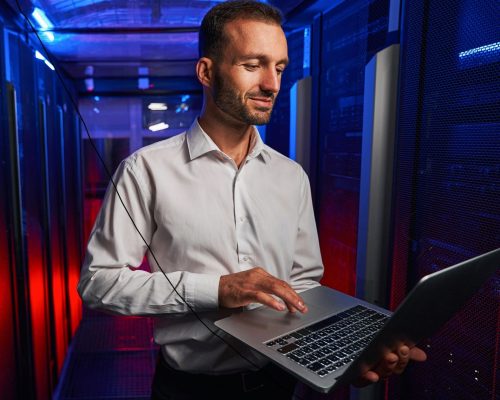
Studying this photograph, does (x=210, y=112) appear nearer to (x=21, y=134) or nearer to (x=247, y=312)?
(x=247, y=312)

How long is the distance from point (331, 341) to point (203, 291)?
12.4 inches

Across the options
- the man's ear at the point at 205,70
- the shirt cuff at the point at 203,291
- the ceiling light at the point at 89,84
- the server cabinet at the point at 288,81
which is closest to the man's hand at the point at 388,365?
the shirt cuff at the point at 203,291

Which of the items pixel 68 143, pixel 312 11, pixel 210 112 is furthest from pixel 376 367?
pixel 68 143

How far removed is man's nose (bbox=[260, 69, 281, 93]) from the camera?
108 centimetres

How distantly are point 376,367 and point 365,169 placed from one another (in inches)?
27.2

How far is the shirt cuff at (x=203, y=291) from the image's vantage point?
994 millimetres

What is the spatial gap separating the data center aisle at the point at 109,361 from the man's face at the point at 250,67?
2313mm

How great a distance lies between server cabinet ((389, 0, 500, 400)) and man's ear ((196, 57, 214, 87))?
0.57 metres

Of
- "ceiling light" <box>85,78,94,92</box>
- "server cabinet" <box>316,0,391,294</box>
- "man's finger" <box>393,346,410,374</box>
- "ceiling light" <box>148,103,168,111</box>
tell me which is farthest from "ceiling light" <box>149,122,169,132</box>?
"man's finger" <box>393,346,410,374</box>

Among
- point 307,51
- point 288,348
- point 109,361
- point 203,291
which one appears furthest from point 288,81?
point 109,361

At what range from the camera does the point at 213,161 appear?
1.20 meters

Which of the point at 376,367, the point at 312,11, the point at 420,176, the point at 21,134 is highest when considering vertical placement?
the point at 312,11

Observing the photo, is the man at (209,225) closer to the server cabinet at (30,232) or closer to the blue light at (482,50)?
the blue light at (482,50)

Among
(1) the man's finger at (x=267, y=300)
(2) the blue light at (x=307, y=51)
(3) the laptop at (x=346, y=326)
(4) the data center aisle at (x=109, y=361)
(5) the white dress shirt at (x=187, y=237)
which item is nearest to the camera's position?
(3) the laptop at (x=346, y=326)
